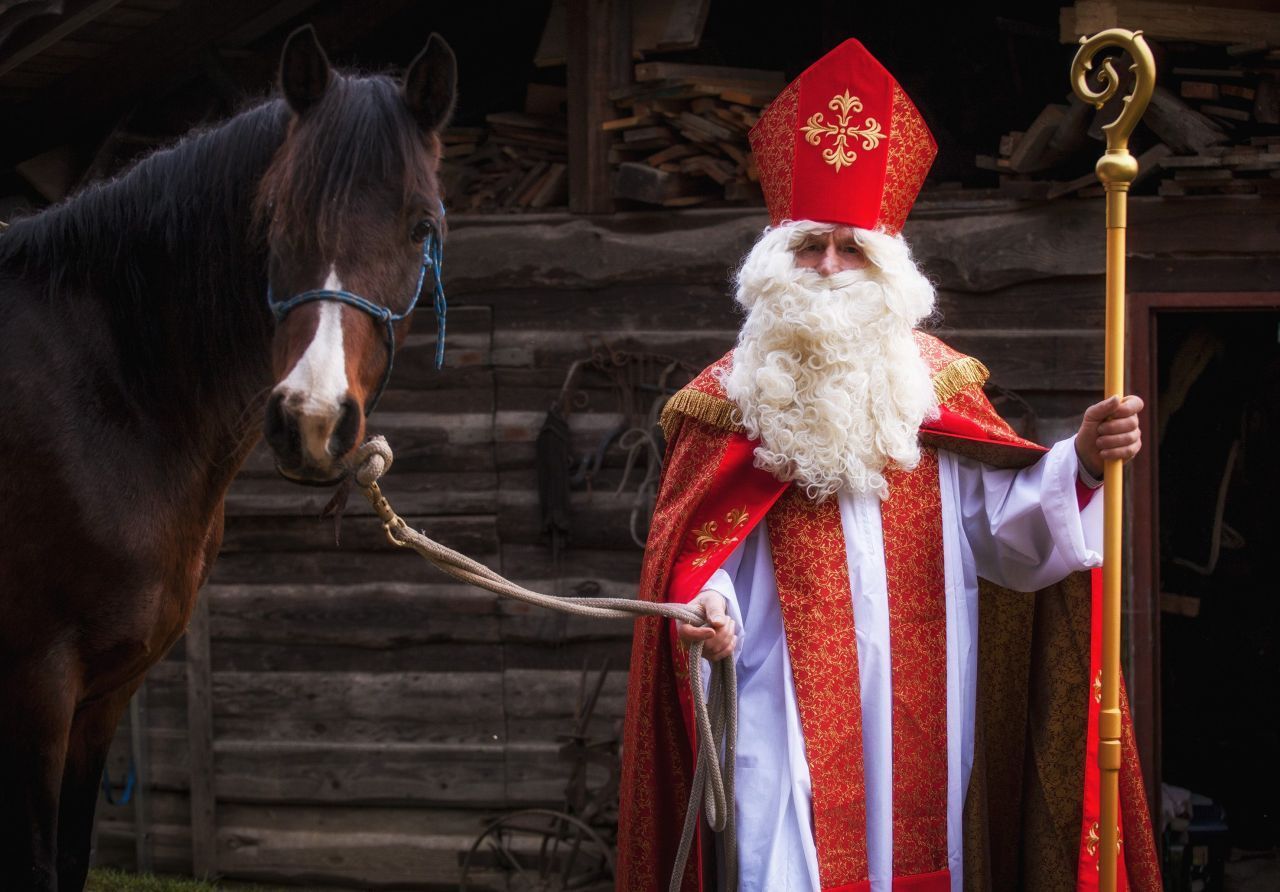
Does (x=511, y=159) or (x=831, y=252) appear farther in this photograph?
(x=511, y=159)

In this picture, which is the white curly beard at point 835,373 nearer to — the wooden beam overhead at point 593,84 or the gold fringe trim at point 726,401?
the gold fringe trim at point 726,401

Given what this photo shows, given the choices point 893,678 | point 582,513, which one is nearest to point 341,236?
point 893,678

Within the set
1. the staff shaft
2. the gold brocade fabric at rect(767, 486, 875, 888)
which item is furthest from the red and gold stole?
the staff shaft

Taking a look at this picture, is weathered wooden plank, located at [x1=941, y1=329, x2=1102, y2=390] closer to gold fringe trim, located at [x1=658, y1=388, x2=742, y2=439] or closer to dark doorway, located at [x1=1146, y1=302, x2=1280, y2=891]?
dark doorway, located at [x1=1146, y1=302, x2=1280, y2=891]

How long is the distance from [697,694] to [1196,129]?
128 inches

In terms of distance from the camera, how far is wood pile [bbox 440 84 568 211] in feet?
18.4

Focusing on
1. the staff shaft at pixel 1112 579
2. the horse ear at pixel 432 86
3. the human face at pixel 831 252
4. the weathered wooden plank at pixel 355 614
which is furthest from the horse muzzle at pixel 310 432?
the weathered wooden plank at pixel 355 614

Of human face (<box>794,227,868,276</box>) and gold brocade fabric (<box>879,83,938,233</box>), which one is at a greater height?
gold brocade fabric (<box>879,83,938,233</box>)

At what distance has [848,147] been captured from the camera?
312 centimetres

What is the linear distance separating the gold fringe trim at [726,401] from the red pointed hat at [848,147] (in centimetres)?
38

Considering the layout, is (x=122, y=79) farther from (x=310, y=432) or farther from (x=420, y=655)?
(x=310, y=432)

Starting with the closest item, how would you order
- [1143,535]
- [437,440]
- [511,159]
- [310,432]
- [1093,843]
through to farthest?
[310,432] < [1093,843] < [1143,535] < [437,440] < [511,159]

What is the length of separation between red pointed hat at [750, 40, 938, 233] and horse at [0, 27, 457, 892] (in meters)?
0.91

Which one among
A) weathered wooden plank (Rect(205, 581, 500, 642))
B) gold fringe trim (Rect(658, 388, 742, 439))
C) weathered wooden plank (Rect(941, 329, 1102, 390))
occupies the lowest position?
weathered wooden plank (Rect(205, 581, 500, 642))
